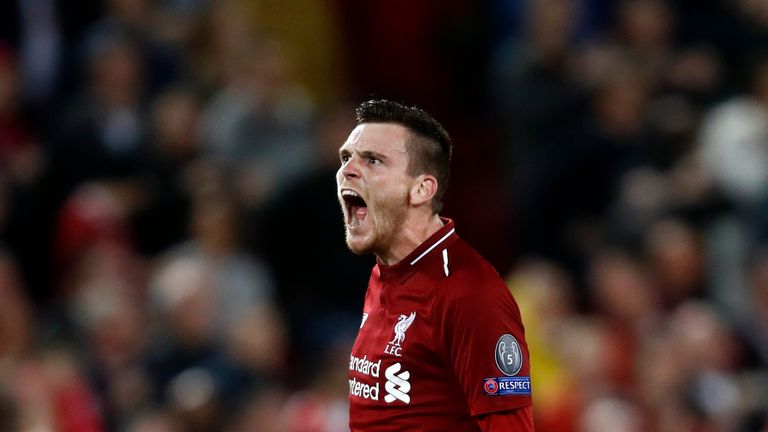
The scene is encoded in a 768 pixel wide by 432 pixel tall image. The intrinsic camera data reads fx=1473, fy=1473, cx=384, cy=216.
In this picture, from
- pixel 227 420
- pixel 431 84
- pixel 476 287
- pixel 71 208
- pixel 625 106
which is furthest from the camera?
pixel 431 84

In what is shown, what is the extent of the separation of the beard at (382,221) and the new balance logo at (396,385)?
334 millimetres

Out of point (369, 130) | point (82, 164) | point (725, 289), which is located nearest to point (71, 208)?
point (82, 164)

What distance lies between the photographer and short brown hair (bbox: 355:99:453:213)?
398 centimetres

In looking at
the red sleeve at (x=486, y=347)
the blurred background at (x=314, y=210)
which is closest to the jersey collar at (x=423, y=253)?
the red sleeve at (x=486, y=347)

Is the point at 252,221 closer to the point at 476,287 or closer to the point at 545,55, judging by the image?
the point at 545,55

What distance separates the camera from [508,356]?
12.1 feet

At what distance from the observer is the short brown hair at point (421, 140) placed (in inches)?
157

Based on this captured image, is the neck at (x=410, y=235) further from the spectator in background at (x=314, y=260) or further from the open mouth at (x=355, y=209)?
the spectator in background at (x=314, y=260)

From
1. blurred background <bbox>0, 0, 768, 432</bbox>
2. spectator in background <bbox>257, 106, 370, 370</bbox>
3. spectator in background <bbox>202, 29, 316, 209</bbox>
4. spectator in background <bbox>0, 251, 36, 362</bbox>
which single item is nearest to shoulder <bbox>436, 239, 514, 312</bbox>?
spectator in background <bbox>0, 251, 36, 362</bbox>

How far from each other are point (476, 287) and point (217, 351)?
4.15 metres

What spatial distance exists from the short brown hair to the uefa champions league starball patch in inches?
20.1

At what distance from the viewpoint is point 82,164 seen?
8523 millimetres

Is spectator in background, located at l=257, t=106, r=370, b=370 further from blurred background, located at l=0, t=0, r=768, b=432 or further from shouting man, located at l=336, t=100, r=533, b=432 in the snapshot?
shouting man, located at l=336, t=100, r=533, b=432

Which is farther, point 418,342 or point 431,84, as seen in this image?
point 431,84
